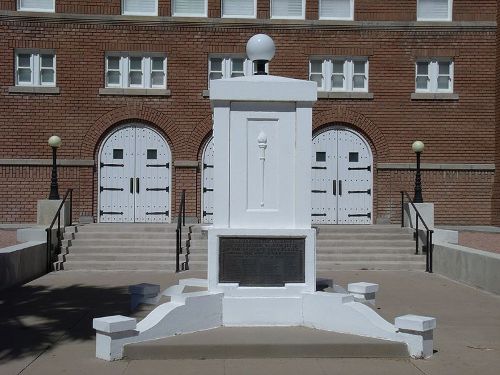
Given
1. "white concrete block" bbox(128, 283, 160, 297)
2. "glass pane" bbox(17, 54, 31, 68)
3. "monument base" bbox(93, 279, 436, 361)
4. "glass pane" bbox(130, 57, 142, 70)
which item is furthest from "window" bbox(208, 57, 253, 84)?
"monument base" bbox(93, 279, 436, 361)

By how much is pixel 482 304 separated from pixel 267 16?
12118 millimetres

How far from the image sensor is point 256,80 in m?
8.23

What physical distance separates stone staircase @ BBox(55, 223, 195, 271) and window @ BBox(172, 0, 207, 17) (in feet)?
22.3

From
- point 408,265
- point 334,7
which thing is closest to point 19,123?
point 334,7

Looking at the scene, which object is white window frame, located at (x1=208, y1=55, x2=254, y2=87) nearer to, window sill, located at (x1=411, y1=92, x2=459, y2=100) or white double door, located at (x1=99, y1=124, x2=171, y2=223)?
white double door, located at (x1=99, y1=124, x2=171, y2=223)

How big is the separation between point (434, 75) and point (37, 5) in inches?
454

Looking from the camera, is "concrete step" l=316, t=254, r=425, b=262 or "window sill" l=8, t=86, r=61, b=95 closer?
"concrete step" l=316, t=254, r=425, b=262

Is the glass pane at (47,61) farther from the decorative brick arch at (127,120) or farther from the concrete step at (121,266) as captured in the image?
the concrete step at (121,266)

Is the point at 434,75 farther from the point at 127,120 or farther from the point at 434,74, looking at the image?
the point at 127,120

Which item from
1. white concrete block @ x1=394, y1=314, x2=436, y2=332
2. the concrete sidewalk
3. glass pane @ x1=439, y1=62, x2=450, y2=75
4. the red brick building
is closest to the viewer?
the concrete sidewalk

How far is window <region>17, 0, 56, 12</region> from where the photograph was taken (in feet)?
65.9

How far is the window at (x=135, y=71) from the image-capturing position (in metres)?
20.2

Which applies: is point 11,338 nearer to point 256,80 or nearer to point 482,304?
point 256,80

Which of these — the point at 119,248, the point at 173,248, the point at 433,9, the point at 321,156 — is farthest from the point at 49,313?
the point at 433,9
